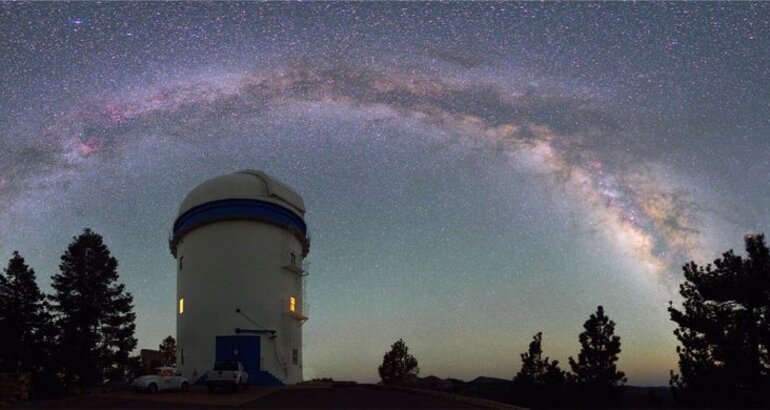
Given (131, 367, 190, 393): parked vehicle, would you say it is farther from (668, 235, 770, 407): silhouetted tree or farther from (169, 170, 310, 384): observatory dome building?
(668, 235, 770, 407): silhouetted tree

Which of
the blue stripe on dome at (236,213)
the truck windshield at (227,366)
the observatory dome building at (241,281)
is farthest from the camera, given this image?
the blue stripe on dome at (236,213)

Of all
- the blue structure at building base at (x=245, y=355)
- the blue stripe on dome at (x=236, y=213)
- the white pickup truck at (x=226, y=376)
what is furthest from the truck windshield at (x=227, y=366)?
the blue stripe on dome at (x=236, y=213)

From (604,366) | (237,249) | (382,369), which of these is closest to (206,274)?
(237,249)

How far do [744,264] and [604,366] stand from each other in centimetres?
1179

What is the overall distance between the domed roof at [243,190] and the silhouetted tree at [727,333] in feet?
80.1

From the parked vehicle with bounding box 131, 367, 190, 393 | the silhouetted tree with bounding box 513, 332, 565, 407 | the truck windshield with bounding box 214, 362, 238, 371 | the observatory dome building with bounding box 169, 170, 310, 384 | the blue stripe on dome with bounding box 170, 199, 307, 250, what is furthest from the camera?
the silhouetted tree with bounding box 513, 332, 565, 407

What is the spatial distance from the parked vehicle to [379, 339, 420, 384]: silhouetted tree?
112 ft

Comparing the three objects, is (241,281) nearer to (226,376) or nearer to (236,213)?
(236,213)

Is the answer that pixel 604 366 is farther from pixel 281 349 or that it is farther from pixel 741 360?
pixel 281 349

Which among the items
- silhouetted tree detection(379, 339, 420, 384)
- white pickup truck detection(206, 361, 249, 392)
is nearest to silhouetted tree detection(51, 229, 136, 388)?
white pickup truck detection(206, 361, 249, 392)

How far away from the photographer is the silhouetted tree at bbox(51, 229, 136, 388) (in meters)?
34.0

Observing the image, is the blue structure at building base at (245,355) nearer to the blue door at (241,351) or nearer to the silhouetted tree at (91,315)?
the blue door at (241,351)

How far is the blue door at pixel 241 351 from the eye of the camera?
97.9 feet

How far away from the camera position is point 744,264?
91.3ft
